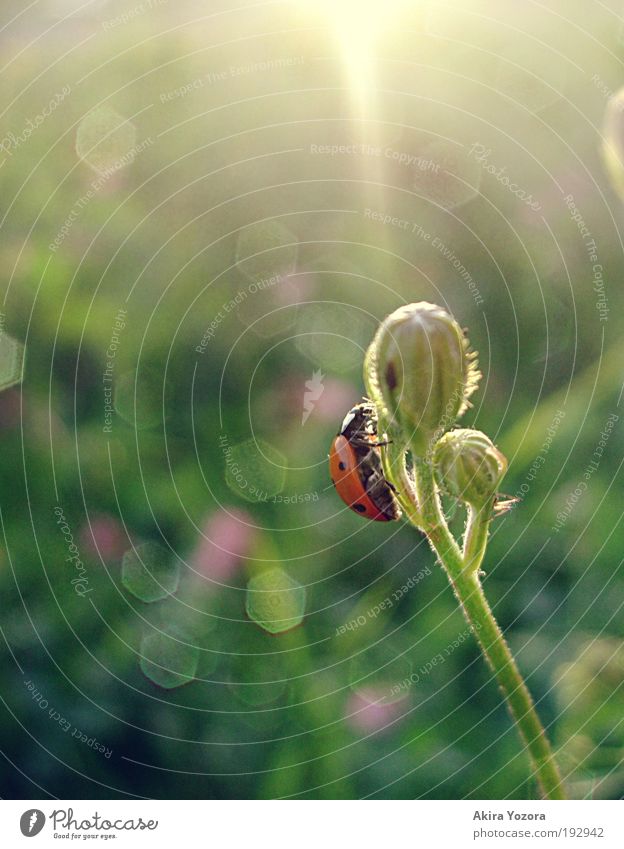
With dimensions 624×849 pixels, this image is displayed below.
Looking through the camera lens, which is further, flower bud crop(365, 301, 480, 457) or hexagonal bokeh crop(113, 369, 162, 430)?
hexagonal bokeh crop(113, 369, 162, 430)

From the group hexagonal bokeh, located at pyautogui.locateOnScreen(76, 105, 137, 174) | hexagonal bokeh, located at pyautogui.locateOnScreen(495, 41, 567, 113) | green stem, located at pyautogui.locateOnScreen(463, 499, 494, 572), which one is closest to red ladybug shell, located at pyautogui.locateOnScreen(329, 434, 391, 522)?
green stem, located at pyautogui.locateOnScreen(463, 499, 494, 572)

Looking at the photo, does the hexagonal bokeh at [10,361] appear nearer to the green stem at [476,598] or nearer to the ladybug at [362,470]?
the ladybug at [362,470]

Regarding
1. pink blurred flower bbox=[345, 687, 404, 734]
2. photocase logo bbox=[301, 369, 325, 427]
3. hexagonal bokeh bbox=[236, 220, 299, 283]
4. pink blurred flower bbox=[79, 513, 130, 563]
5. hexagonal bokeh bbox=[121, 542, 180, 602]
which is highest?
hexagonal bokeh bbox=[236, 220, 299, 283]

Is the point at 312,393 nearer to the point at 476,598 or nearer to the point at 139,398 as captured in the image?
the point at 139,398

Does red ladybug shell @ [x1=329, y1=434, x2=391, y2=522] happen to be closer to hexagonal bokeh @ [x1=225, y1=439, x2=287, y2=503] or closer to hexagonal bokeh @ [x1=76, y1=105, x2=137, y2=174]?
hexagonal bokeh @ [x1=225, y1=439, x2=287, y2=503]

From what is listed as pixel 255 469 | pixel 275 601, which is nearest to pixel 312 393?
pixel 255 469
